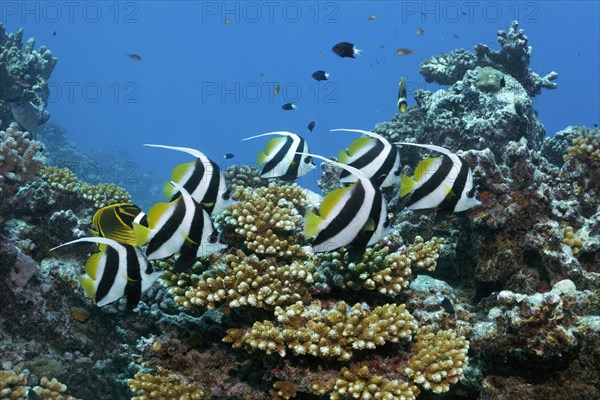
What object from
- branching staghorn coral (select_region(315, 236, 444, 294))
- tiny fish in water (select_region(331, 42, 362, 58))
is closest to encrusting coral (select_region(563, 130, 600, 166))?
branching staghorn coral (select_region(315, 236, 444, 294))

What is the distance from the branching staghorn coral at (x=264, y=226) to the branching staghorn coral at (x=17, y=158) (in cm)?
393

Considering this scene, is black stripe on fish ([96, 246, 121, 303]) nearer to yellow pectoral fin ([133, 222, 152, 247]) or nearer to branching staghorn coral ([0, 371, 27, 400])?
yellow pectoral fin ([133, 222, 152, 247])

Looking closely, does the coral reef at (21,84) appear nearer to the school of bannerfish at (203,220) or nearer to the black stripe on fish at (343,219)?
the school of bannerfish at (203,220)

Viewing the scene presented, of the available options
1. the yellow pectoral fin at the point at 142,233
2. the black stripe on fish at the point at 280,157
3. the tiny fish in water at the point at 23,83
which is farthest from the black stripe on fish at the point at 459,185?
the tiny fish in water at the point at 23,83

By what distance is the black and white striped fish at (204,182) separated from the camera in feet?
10.9

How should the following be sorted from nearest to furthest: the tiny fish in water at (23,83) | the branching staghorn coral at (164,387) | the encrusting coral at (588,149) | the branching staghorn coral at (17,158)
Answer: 1. the branching staghorn coral at (164,387)
2. the encrusting coral at (588,149)
3. the branching staghorn coral at (17,158)
4. the tiny fish in water at (23,83)

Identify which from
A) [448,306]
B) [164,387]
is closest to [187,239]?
[164,387]

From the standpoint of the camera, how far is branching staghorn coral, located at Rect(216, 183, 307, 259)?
4.34 m

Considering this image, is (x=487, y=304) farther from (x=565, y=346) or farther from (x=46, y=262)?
(x=46, y=262)

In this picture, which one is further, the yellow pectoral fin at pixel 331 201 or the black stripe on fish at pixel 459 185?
the black stripe on fish at pixel 459 185

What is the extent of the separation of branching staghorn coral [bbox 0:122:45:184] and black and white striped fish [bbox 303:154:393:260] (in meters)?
5.82

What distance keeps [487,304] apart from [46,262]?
5745 millimetres

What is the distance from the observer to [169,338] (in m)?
4.08

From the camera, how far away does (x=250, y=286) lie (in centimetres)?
378
